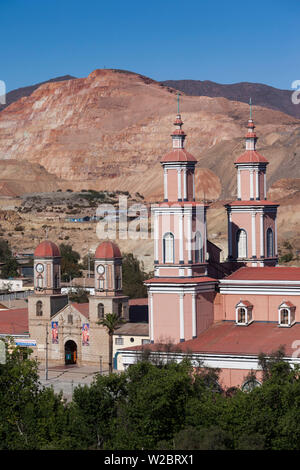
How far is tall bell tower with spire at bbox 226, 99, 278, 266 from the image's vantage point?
67625 mm

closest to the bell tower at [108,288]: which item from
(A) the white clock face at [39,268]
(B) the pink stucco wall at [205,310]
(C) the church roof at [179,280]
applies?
(A) the white clock face at [39,268]

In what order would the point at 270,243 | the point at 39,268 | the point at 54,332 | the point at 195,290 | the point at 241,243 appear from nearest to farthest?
the point at 195,290
the point at 241,243
the point at 270,243
the point at 54,332
the point at 39,268

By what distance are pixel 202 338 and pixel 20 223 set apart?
122 meters

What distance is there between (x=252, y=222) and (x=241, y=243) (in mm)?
1518

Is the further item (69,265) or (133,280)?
(69,265)

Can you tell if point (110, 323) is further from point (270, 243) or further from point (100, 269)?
point (270, 243)

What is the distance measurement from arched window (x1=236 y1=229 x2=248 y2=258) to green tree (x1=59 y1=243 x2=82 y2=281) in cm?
5318

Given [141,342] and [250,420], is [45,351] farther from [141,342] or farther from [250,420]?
[250,420]

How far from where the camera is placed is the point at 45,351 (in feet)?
250

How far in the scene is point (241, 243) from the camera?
68.1 m

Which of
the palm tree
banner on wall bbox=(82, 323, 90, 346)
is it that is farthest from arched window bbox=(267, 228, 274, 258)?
banner on wall bbox=(82, 323, 90, 346)

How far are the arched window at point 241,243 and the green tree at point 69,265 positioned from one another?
53.2 meters

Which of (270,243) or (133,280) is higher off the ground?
(270,243)

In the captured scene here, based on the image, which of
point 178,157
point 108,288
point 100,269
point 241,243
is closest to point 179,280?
point 178,157
